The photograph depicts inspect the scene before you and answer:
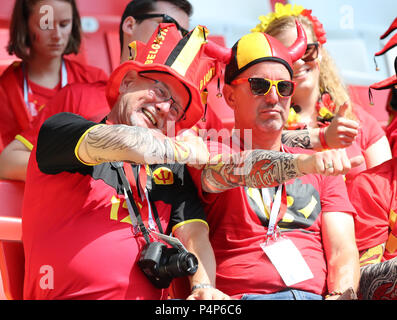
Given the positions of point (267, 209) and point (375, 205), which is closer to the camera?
point (267, 209)

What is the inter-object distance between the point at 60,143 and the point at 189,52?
634 millimetres

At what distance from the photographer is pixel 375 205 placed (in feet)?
7.84

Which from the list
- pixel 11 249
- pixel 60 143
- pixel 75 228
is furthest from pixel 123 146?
pixel 11 249

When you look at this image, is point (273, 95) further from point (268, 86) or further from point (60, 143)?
point (60, 143)

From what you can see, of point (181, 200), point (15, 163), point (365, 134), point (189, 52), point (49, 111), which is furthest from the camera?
point (365, 134)

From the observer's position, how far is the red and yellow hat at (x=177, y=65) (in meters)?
2.17

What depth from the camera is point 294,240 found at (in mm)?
2201

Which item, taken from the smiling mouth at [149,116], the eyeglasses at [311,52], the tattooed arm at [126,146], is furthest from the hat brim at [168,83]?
the eyeglasses at [311,52]

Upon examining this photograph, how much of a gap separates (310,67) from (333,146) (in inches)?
29.5

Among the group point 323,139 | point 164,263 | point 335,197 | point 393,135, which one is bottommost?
point 164,263

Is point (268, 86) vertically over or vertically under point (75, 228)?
over

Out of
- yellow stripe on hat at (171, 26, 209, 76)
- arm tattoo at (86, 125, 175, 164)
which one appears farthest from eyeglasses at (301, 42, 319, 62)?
arm tattoo at (86, 125, 175, 164)

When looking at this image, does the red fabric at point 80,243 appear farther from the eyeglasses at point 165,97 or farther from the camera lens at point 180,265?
the eyeglasses at point 165,97
